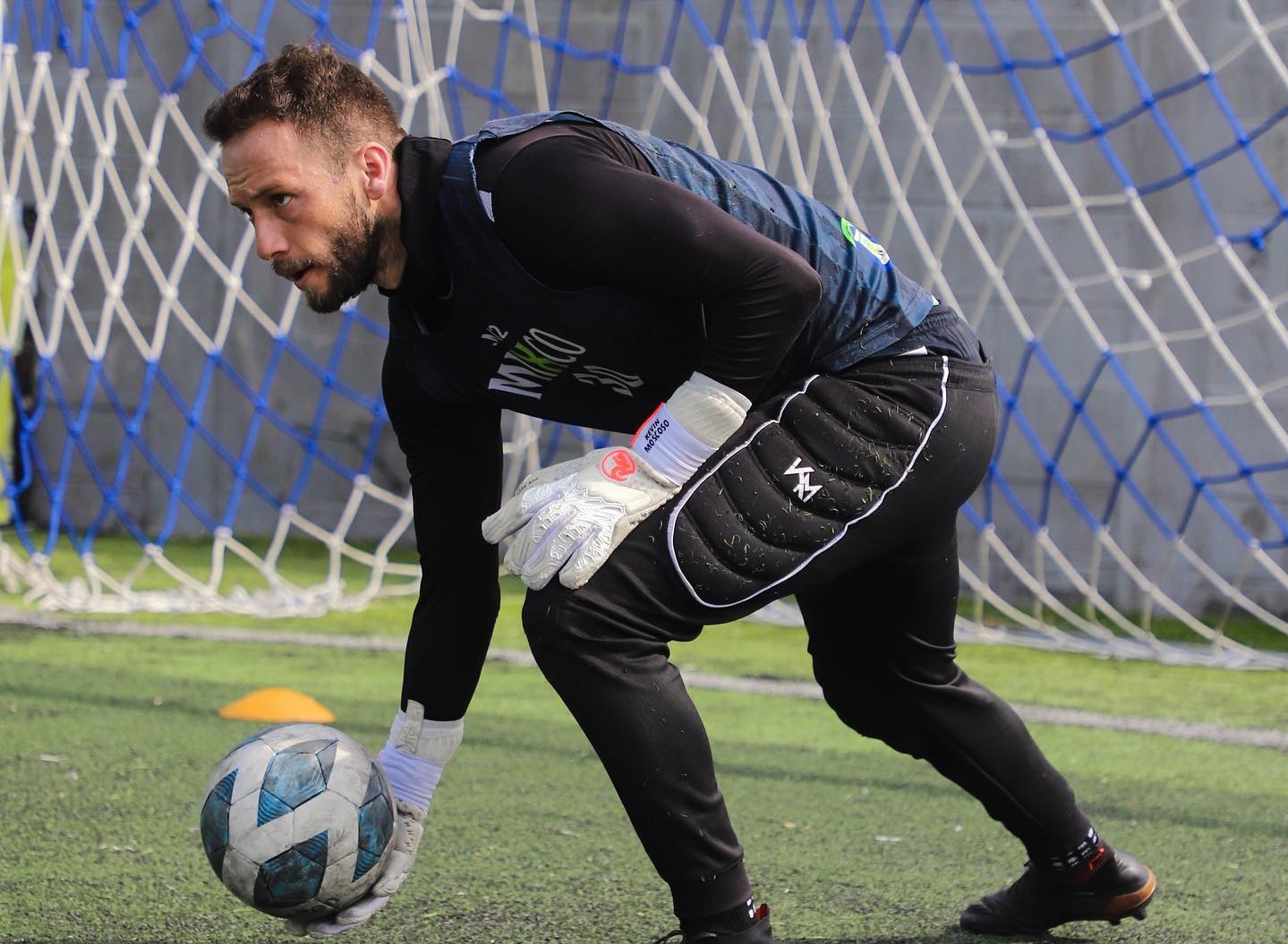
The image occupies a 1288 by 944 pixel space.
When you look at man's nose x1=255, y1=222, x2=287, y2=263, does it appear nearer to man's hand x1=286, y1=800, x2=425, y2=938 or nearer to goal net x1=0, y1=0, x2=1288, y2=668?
man's hand x1=286, y1=800, x2=425, y2=938

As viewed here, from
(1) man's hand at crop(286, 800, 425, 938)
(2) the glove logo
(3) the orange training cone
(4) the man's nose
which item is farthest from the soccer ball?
(3) the orange training cone

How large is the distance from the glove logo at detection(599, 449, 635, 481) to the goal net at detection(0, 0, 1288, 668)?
359 centimetres

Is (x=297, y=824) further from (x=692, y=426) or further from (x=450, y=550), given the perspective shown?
(x=692, y=426)

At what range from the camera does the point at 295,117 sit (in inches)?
82.1

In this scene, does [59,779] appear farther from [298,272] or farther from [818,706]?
[818,706]

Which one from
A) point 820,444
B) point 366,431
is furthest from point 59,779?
point 366,431

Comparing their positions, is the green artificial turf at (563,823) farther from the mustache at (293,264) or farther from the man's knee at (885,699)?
the mustache at (293,264)

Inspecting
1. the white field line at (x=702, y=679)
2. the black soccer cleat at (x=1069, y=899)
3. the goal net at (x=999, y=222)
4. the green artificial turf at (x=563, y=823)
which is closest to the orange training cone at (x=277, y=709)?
the green artificial turf at (x=563, y=823)

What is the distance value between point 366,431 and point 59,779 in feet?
12.8

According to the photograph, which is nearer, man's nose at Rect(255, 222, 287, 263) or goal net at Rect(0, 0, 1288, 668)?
man's nose at Rect(255, 222, 287, 263)

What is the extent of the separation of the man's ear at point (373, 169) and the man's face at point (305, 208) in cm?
1

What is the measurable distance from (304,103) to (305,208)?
14 centimetres

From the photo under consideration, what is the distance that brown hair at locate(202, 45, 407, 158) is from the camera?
2.08m

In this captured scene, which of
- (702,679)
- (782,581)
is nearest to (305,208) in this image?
(782,581)
